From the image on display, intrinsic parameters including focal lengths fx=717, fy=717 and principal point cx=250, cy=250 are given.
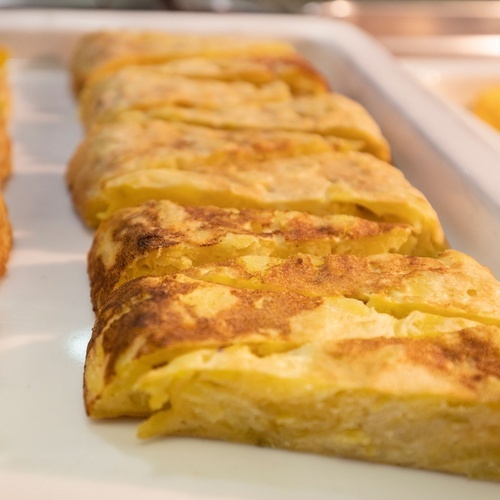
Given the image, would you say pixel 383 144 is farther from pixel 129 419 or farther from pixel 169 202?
pixel 129 419

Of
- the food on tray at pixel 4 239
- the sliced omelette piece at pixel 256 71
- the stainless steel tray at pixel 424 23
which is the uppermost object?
the sliced omelette piece at pixel 256 71

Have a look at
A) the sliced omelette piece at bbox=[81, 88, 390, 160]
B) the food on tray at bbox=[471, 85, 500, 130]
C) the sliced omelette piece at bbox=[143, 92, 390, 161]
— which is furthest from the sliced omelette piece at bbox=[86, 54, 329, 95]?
the food on tray at bbox=[471, 85, 500, 130]

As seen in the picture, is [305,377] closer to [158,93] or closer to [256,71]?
[158,93]

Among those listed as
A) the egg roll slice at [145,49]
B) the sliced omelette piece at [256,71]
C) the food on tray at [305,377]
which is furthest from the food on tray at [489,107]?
the food on tray at [305,377]

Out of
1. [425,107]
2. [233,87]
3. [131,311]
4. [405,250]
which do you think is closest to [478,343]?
[405,250]

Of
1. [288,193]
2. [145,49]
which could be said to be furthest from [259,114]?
[145,49]

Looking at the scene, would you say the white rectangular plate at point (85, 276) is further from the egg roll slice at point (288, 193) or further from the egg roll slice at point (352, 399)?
the egg roll slice at point (288, 193)
